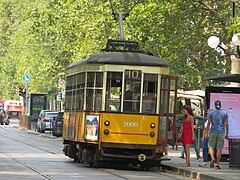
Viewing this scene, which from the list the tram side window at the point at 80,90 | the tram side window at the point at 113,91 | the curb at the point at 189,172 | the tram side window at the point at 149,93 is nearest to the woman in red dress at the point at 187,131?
the curb at the point at 189,172

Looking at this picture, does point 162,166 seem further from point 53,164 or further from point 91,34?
point 91,34

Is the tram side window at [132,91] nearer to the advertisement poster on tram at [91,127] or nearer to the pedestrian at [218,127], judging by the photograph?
the advertisement poster on tram at [91,127]

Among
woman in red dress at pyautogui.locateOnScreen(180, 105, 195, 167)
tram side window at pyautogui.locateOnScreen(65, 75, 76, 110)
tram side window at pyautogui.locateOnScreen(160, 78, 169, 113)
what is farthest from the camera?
tram side window at pyautogui.locateOnScreen(65, 75, 76, 110)

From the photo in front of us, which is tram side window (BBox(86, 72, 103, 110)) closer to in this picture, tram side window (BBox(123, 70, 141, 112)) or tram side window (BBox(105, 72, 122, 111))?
tram side window (BBox(105, 72, 122, 111))

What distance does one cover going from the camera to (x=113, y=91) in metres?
24.8

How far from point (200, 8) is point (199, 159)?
43.9 ft

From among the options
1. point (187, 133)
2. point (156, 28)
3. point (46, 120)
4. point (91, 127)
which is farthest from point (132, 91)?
point (46, 120)

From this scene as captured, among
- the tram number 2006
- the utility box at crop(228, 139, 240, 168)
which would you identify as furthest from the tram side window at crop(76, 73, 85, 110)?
the utility box at crop(228, 139, 240, 168)

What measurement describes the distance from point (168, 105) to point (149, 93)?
2.46ft

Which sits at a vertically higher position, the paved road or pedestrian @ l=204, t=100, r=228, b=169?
pedestrian @ l=204, t=100, r=228, b=169

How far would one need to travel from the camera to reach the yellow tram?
2439 centimetres

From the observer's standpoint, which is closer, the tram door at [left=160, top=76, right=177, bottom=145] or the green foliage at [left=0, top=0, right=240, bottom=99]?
the tram door at [left=160, top=76, right=177, bottom=145]

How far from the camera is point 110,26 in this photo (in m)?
47.1

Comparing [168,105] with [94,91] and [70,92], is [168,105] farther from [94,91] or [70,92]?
[70,92]
